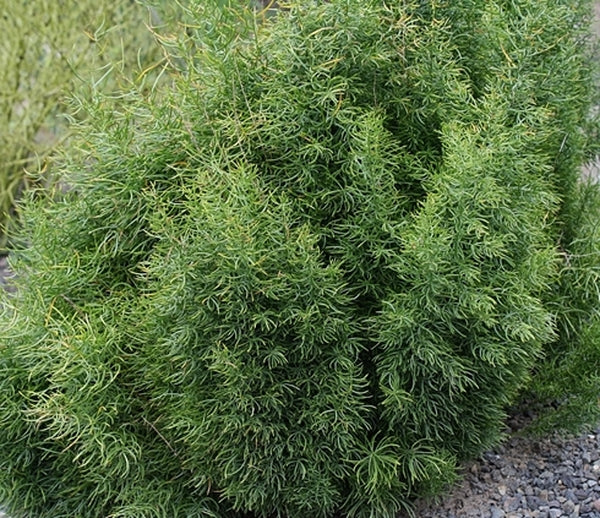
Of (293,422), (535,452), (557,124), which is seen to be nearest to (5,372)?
(293,422)

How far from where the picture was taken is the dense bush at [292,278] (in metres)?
2.09

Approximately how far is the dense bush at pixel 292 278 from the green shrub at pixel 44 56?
2979mm

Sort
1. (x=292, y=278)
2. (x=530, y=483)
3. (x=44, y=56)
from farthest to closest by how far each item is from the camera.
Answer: (x=44, y=56) < (x=530, y=483) < (x=292, y=278)

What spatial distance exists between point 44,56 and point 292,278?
4.11m

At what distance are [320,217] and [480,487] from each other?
106 cm

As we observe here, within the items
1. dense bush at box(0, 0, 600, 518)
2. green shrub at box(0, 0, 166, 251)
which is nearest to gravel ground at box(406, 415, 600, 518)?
dense bush at box(0, 0, 600, 518)

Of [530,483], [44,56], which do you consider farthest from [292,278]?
[44,56]

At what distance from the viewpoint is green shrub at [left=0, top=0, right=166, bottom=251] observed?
5230mm

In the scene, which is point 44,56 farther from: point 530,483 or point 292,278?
point 530,483

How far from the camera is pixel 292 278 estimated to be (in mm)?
2047

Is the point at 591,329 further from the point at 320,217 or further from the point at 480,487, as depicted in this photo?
the point at 320,217

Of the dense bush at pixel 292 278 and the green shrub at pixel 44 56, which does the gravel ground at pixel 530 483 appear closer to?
the dense bush at pixel 292 278

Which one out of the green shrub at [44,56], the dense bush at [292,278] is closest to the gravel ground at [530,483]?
the dense bush at [292,278]

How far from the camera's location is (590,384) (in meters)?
2.52
